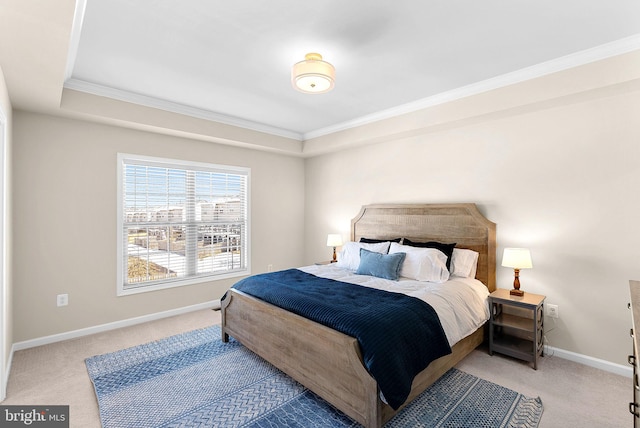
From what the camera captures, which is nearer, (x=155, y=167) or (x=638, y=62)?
(x=638, y=62)

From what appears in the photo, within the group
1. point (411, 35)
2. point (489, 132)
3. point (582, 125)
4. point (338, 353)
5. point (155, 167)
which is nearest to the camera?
point (338, 353)

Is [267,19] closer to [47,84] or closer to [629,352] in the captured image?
[47,84]

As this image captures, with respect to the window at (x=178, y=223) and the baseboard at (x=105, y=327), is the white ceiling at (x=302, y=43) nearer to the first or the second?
the window at (x=178, y=223)

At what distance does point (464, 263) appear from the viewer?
332cm

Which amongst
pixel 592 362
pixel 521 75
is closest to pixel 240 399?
pixel 592 362

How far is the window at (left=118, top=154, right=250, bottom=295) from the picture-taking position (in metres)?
3.81

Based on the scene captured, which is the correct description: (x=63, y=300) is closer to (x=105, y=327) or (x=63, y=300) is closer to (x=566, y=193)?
(x=105, y=327)

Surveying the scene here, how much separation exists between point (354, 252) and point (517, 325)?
1.83m

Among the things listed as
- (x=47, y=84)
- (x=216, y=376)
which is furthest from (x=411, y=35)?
(x=216, y=376)

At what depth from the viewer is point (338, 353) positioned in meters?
2.04

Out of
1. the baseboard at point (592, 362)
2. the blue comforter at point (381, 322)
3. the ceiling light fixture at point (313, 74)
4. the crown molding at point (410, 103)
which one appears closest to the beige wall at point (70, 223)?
the crown molding at point (410, 103)

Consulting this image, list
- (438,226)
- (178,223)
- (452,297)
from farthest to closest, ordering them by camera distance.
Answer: (178,223) → (438,226) → (452,297)

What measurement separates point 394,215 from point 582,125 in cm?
210

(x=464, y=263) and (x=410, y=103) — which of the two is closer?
(x=464, y=263)
